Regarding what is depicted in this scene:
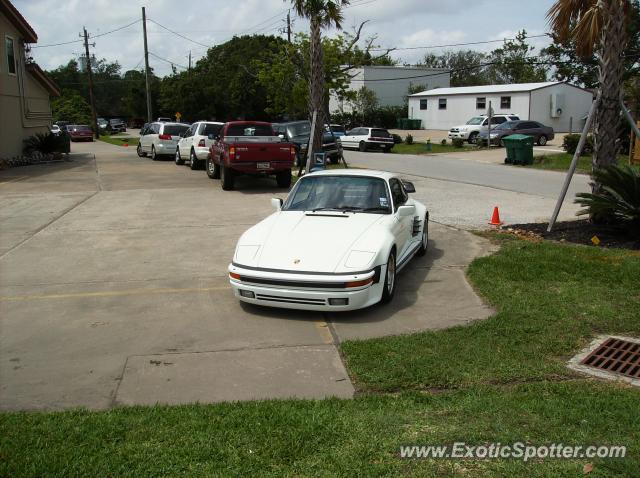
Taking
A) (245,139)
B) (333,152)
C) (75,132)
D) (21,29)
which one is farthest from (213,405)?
(75,132)

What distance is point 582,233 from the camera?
1010 centimetres

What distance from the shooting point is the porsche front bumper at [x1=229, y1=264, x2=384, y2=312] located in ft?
20.7

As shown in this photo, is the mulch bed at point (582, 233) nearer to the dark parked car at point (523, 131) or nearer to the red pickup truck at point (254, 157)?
the red pickup truck at point (254, 157)

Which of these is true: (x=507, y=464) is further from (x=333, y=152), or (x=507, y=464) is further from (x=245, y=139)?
(x=333, y=152)

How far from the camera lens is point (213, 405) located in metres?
4.43

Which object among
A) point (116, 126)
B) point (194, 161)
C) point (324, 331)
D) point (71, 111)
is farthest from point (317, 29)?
point (71, 111)

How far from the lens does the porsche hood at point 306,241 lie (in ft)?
21.4

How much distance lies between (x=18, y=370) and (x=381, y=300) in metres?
3.54

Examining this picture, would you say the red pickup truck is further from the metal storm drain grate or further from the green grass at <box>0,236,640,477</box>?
the metal storm drain grate

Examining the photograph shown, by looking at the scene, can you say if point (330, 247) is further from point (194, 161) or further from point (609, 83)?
point (194, 161)

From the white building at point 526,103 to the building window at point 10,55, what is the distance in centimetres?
3079

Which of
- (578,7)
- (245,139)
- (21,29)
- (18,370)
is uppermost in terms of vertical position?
(21,29)

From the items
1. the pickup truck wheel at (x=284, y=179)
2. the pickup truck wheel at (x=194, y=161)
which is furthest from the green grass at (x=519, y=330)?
the pickup truck wheel at (x=194, y=161)

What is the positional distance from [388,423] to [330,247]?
9.37 feet
